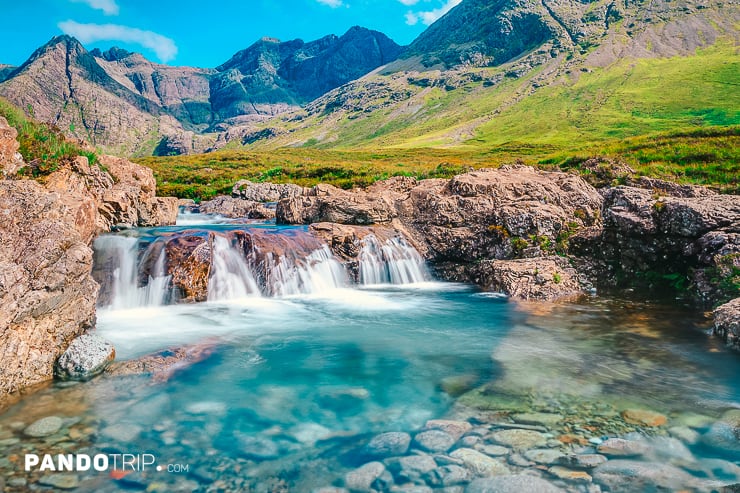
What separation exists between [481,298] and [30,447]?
13.1 meters

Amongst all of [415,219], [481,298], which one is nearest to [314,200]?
[415,219]

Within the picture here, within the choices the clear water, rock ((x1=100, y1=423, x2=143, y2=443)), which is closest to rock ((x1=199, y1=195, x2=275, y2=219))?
the clear water

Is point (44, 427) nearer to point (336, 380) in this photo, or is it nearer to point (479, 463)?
point (336, 380)

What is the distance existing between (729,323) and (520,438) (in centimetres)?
725

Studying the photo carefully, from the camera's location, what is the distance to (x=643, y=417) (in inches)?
266

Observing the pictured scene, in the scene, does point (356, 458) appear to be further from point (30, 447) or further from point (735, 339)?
point (735, 339)

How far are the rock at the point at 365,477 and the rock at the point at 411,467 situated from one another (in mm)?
165

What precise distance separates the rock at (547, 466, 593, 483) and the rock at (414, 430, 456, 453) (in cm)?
131

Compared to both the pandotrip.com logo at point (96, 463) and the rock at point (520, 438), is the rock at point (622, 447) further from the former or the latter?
the pandotrip.com logo at point (96, 463)

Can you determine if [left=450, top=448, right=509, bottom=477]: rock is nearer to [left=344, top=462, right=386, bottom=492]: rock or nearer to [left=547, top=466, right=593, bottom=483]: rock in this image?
[left=547, top=466, right=593, bottom=483]: rock

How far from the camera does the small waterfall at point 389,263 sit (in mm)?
18891

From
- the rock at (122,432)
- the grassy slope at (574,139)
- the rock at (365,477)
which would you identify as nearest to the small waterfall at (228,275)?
the rock at (122,432)

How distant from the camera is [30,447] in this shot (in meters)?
5.97

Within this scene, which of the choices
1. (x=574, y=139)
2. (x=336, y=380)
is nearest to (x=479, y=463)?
(x=336, y=380)
